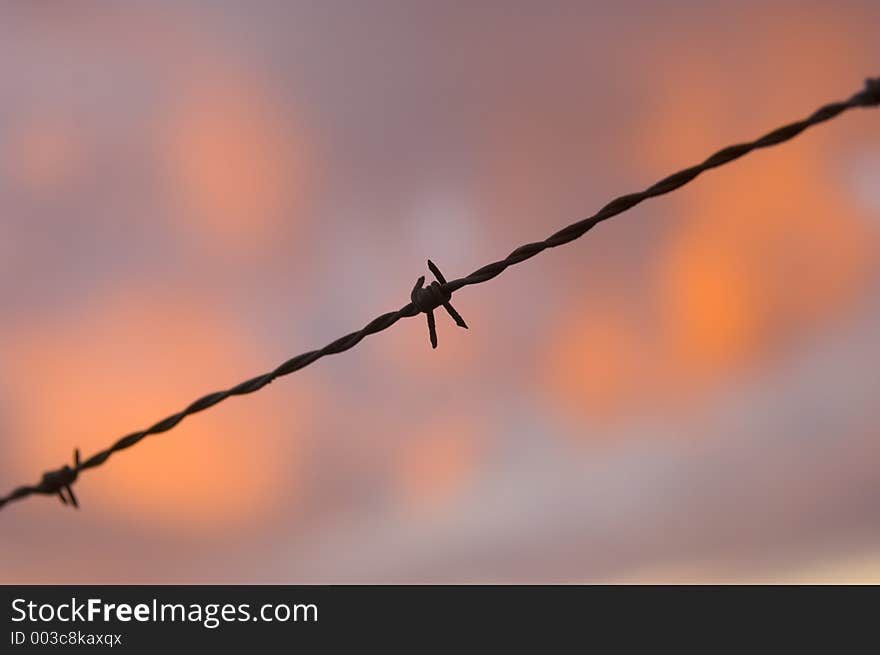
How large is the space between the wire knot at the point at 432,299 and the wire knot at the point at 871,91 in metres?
1.63

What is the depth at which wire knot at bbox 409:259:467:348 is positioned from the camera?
127 inches

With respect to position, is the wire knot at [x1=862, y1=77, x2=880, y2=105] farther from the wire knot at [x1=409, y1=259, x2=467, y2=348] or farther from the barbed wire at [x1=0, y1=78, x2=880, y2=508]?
the wire knot at [x1=409, y1=259, x2=467, y2=348]

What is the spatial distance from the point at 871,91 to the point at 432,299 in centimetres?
173

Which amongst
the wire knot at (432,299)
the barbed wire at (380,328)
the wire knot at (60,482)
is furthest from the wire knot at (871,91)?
the wire knot at (60,482)

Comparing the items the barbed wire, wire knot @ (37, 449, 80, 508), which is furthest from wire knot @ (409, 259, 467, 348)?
wire knot @ (37, 449, 80, 508)

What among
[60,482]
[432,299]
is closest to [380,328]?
[432,299]

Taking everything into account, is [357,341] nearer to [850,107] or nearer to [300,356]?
[300,356]

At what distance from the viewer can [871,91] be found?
7.62ft

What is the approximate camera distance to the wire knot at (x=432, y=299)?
322 centimetres

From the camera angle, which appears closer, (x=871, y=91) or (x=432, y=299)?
(x=871, y=91)

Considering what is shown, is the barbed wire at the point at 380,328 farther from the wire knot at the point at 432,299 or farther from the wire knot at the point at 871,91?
the wire knot at the point at 871,91

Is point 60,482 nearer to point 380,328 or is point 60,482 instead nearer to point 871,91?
point 380,328

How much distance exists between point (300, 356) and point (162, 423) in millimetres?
670
